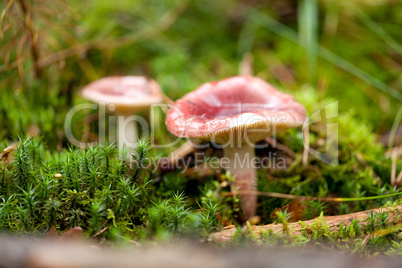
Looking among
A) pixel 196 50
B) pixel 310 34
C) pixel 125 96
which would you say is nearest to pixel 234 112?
pixel 125 96

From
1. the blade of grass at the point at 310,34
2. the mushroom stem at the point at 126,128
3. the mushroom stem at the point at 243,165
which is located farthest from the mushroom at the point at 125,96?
the blade of grass at the point at 310,34

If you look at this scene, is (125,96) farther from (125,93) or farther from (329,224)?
(329,224)

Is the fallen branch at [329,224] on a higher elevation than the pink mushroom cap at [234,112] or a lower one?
lower

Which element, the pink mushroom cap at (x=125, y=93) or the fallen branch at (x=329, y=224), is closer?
the fallen branch at (x=329, y=224)

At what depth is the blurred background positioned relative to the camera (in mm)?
2912

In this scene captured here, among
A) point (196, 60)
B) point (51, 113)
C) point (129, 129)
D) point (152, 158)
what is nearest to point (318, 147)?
point (152, 158)

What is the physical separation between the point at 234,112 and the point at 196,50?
2262 mm

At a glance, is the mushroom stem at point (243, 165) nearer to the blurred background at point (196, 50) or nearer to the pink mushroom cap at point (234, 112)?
the pink mushroom cap at point (234, 112)

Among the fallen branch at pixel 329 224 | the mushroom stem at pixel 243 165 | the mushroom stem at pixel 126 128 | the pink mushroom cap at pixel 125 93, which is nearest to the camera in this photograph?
the fallen branch at pixel 329 224

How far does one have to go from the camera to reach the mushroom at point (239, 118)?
1.80 meters

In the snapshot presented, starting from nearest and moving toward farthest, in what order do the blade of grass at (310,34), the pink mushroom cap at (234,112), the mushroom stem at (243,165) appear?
the pink mushroom cap at (234,112) → the mushroom stem at (243,165) → the blade of grass at (310,34)

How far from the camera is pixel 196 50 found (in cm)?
429

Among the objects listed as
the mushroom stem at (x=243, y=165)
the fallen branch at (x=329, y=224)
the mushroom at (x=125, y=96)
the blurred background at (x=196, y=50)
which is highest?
the blurred background at (x=196, y=50)

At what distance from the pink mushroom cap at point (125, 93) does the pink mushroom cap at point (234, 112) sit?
0.50 metres
